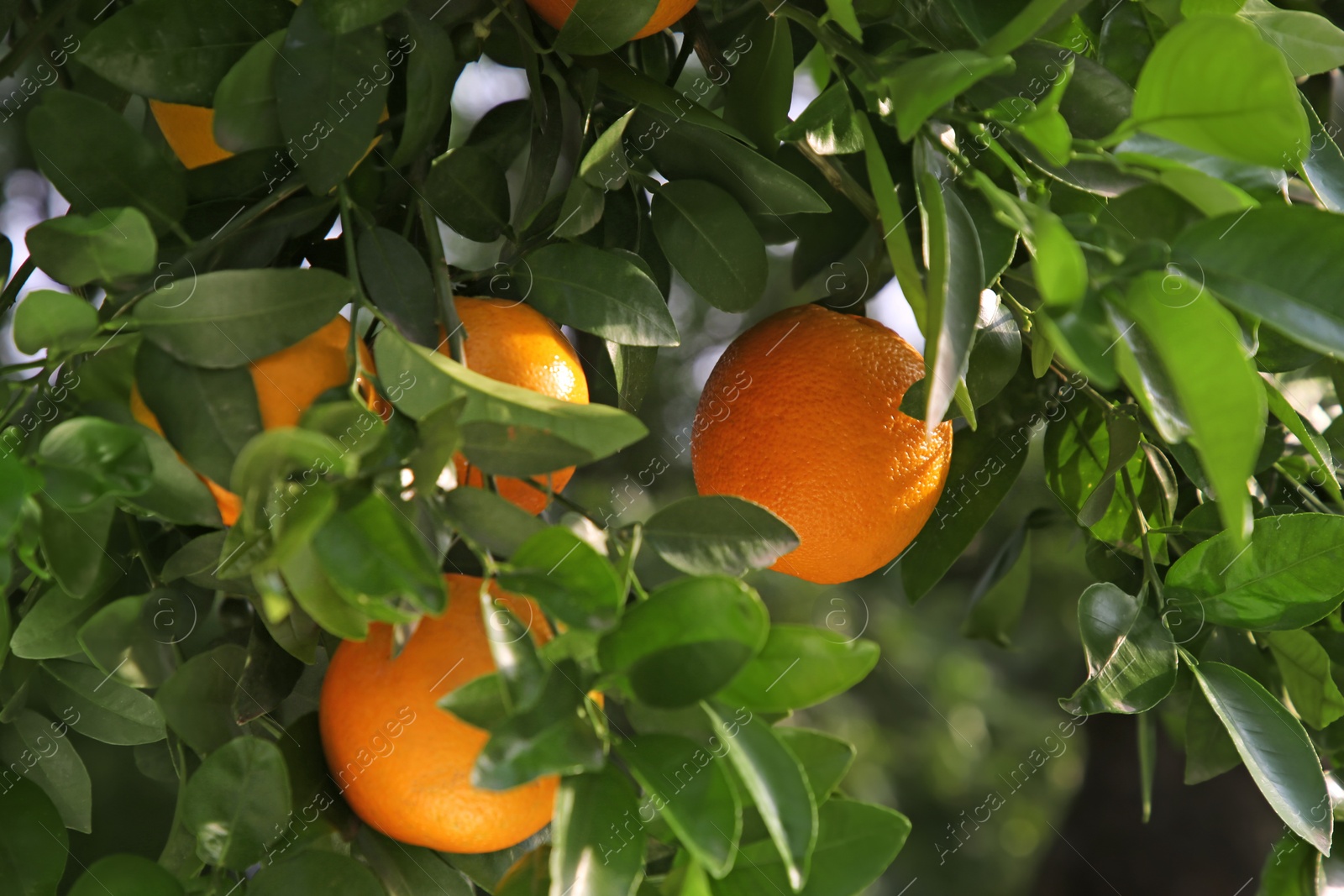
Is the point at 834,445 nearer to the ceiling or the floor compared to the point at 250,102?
nearer to the floor

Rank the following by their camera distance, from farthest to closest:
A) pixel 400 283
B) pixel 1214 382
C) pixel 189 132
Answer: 1. pixel 189 132
2. pixel 400 283
3. pixel 1214 382

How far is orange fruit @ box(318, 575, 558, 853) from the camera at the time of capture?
1.02ft

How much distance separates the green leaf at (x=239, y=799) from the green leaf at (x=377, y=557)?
9 cm

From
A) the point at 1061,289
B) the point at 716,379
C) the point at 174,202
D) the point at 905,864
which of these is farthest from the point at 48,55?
the point at 905,864

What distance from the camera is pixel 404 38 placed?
0.38m

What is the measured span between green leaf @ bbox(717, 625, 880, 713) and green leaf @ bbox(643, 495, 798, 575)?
28mm

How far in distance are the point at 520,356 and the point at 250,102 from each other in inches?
4.5

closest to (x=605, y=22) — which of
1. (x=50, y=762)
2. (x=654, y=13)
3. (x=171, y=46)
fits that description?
(x=654, y=13)

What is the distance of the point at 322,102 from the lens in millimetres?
327

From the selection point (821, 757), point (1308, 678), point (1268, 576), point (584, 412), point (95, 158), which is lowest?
point (1308, 678)

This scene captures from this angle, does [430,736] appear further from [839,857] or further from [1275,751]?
[1275,751]

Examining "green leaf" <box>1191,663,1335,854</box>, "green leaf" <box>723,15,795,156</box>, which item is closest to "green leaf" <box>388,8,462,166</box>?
"green leaf" <box>723,15,795,156</box>

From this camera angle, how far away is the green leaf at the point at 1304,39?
0.38 meters

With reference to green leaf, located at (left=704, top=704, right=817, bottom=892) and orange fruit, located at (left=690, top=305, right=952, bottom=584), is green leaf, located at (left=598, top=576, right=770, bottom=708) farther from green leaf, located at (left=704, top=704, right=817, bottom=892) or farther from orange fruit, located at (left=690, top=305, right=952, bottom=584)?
orange fruit, located at (left=690, top=305, right=952, bottom=584)
